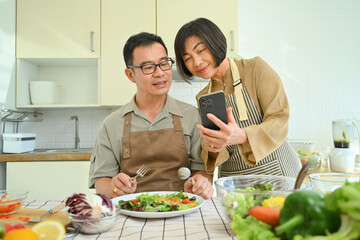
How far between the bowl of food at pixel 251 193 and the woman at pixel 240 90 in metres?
0.40

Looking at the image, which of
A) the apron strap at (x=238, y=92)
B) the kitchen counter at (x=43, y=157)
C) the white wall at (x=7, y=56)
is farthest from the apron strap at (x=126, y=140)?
the white wall at (x=7, y=56)

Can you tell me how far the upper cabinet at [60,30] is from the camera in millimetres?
3164

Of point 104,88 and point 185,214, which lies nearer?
point 185,214

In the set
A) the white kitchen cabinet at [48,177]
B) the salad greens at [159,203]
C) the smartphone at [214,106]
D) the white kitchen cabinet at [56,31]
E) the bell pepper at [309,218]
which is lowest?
the white kitchen cabinet at [48,177]

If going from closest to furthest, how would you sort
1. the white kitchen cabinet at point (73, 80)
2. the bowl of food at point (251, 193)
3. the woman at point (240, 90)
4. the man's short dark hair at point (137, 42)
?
the bowl of food at point (251, 193) < the woman at point (240, 90) < the man's short dark hair at point (137, 42) < the white kitchen cabinet at point (73, 80)

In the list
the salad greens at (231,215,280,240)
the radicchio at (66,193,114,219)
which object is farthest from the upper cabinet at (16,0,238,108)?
the salad greens at (231,215,280,240)

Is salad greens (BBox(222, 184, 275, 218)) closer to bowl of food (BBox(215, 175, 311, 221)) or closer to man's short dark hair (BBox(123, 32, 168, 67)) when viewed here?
bowl of food (BBox(215, 175, 311, 221))

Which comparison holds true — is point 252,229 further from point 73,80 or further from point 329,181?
point 73,80

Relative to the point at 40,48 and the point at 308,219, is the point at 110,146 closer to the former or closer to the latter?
the point at 308,219

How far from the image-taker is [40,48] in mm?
3168

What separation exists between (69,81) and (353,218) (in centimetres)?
358

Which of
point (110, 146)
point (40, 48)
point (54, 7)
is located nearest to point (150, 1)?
point (54, 7)

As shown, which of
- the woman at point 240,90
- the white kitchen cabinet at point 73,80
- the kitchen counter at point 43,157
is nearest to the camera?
the woman at point 240,90

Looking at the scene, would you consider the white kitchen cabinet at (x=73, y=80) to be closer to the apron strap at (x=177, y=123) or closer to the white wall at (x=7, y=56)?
the white wall at (x=7, y=56)
